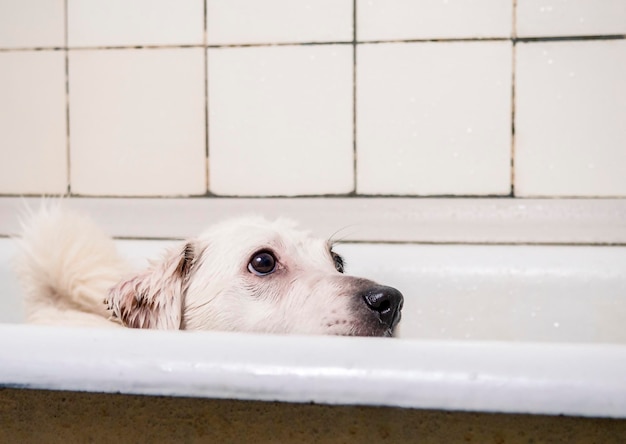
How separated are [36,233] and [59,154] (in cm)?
66

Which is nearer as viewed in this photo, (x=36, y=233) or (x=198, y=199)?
(x=36, y=233)

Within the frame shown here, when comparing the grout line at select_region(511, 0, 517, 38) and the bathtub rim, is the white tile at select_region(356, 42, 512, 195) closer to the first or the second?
the grout line at select_region(511, 0, 517, 38)

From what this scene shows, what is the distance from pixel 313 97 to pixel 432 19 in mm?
350

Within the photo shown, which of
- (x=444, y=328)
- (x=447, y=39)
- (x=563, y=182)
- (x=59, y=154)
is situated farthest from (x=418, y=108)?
(x=59, y=154)

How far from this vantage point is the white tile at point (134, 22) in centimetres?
152

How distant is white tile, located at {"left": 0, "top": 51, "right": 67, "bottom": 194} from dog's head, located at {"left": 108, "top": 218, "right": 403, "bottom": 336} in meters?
0.81

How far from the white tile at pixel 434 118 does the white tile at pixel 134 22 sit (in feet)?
1.47

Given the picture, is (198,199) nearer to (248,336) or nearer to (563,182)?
(563,182)

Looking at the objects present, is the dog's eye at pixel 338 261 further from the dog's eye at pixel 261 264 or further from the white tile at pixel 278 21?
the white tile at pixel 278 21

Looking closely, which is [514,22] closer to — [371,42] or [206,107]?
[371,42]

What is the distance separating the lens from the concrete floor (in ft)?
1.58

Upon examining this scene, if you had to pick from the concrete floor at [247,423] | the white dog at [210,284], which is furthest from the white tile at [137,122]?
the concrete floor at [247,423]

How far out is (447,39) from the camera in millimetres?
1446

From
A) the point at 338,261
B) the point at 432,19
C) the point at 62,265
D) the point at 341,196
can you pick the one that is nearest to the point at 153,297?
the point at 62,265
